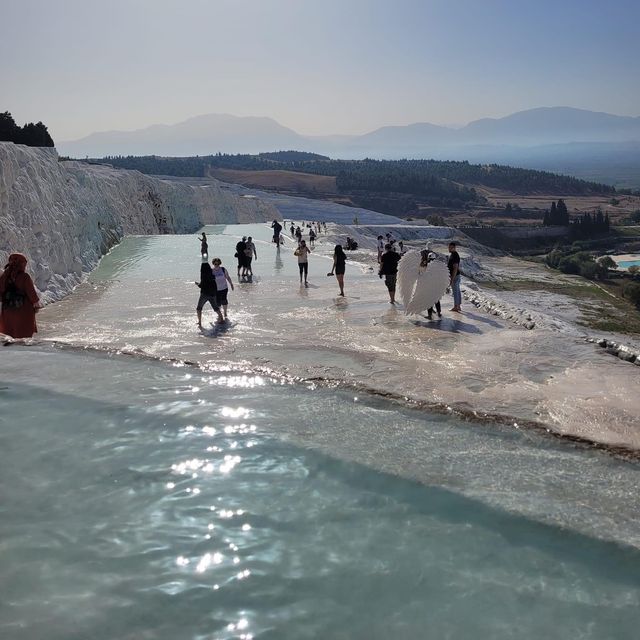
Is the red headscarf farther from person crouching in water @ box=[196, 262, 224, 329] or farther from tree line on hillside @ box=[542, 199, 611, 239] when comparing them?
tree line on hillside @ box=[542, 199, 611, 239]

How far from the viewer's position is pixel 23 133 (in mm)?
35969

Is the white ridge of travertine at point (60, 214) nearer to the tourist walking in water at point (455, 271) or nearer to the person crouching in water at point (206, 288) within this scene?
the person crouching in water at point (206, 288)

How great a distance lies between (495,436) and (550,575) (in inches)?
83.1

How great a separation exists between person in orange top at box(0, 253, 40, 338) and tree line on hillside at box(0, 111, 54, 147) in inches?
1127

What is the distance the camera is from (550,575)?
4.57 meters

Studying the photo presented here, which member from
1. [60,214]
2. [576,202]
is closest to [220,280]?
[60,214]

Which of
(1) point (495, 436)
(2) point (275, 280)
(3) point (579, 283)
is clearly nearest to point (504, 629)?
(1) point (495, 436)

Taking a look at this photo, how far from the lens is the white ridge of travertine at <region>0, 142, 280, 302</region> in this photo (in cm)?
1700

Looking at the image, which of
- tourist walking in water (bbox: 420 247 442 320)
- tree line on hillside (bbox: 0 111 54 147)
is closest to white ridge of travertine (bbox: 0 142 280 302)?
tree line on hillside (bbox: 0 111 54 147)

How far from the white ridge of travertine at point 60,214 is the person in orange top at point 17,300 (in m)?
6.00

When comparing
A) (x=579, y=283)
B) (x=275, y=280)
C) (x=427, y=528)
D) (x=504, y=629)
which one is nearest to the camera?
(x=504, y=629)

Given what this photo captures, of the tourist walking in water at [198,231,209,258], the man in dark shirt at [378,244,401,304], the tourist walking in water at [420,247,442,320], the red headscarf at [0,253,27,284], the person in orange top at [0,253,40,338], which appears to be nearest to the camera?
the red headscarf at [0,253,27,284]

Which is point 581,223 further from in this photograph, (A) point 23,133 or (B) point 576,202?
(A) point 23,133

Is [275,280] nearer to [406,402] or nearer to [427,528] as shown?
[406,402]
